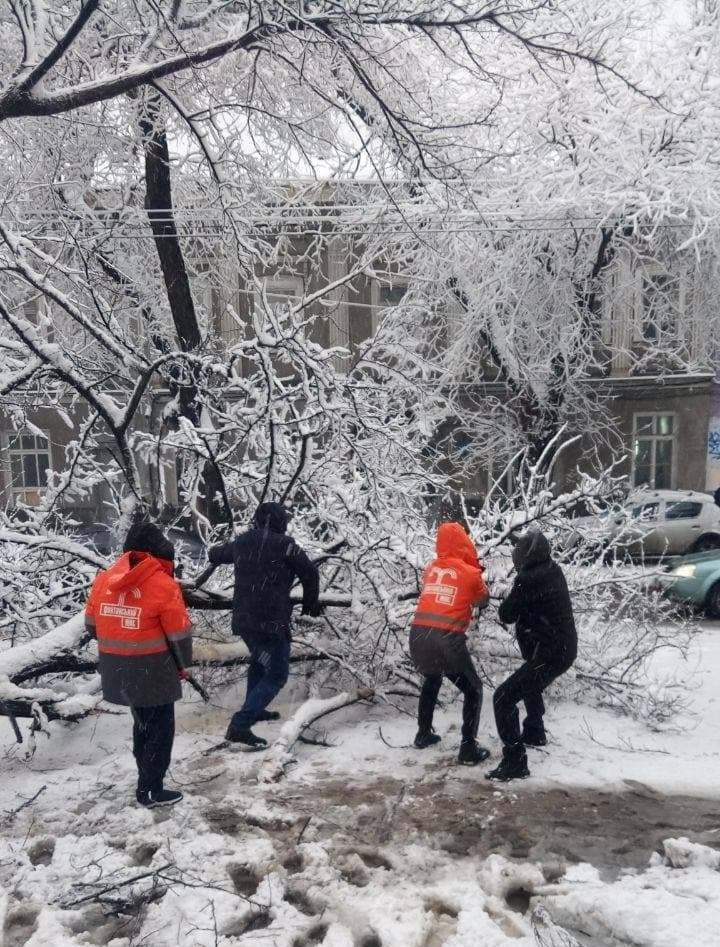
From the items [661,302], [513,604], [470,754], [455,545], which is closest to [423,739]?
[470,754]

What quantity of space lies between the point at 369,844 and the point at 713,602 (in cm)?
747

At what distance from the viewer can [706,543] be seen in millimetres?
13859

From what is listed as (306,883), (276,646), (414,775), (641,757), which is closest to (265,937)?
(306,883)

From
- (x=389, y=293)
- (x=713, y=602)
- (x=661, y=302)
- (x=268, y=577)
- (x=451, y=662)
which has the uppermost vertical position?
(x=389, y=293)

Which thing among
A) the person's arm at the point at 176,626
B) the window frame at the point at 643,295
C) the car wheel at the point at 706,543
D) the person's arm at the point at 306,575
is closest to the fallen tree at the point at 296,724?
the person's arm at the point at 306,575

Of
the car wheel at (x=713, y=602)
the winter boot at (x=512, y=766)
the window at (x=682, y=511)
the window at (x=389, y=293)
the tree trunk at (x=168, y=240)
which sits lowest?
the car wheel at (x=713, y=602)

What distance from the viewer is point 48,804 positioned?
4195 mm

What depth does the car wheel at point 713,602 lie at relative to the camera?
9.83m

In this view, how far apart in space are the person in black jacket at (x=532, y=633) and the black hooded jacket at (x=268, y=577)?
1259 millimetres

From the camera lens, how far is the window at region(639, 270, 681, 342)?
50.0ft

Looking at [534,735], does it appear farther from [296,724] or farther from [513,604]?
[296,724]

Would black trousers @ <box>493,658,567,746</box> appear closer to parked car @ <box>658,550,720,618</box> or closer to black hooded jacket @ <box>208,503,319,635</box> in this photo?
black hooded jacket @ <box>208,503,319,635</box>

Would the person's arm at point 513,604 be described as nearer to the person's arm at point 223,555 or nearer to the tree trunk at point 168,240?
the person's arm at point 223,555

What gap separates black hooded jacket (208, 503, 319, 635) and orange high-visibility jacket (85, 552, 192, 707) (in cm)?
79
